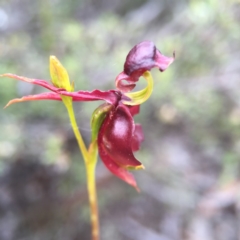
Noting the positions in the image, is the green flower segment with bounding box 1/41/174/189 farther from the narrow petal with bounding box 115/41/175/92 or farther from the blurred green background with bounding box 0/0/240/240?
the blurred green background with bounding box 0/0/240/240

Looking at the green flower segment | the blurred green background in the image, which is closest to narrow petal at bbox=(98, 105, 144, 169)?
the green flower segment

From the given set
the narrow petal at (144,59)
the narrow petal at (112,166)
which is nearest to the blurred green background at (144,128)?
the narrow petal at (112,166)

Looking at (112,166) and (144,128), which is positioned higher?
(144,128)

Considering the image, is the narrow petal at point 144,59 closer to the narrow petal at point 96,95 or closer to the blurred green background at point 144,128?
the narrow petal at point 96,95

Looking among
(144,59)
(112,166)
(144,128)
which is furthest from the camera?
(144,128)

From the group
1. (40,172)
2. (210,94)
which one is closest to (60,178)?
(40,172)

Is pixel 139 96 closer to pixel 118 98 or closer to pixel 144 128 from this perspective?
pixel 118 98

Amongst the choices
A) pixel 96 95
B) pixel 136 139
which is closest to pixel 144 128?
pixel 136 139
